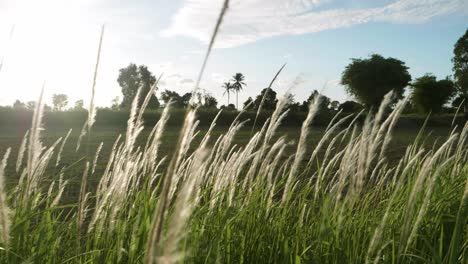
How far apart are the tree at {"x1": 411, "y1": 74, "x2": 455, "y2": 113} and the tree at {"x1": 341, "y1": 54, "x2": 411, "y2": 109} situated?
241 centimetres

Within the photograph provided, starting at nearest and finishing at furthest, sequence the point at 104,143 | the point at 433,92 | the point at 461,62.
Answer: the point at 104,143 → the point at 461,62 → the point at 433,92

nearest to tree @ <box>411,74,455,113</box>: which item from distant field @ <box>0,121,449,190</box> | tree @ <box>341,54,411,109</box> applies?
tree @ <box>341,54,411,109</box>

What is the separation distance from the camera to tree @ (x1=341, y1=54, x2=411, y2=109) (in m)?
52.8

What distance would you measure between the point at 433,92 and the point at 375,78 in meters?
6.71

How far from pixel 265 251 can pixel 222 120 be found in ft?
89.9

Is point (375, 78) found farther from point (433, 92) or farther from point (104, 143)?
point (104, 143)

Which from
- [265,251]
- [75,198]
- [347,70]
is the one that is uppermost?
[347,70]

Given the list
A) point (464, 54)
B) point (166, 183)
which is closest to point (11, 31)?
point (166, 183)

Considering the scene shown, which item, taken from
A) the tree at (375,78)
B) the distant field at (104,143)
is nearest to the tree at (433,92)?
the tree at (375,78)

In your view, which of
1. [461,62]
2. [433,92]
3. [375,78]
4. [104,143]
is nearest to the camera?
[104,143]

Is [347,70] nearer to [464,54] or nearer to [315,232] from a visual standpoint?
[464,54]

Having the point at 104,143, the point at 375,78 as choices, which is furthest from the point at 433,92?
the point at 104,143

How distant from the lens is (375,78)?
52.8 meters

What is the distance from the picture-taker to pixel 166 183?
531mm
